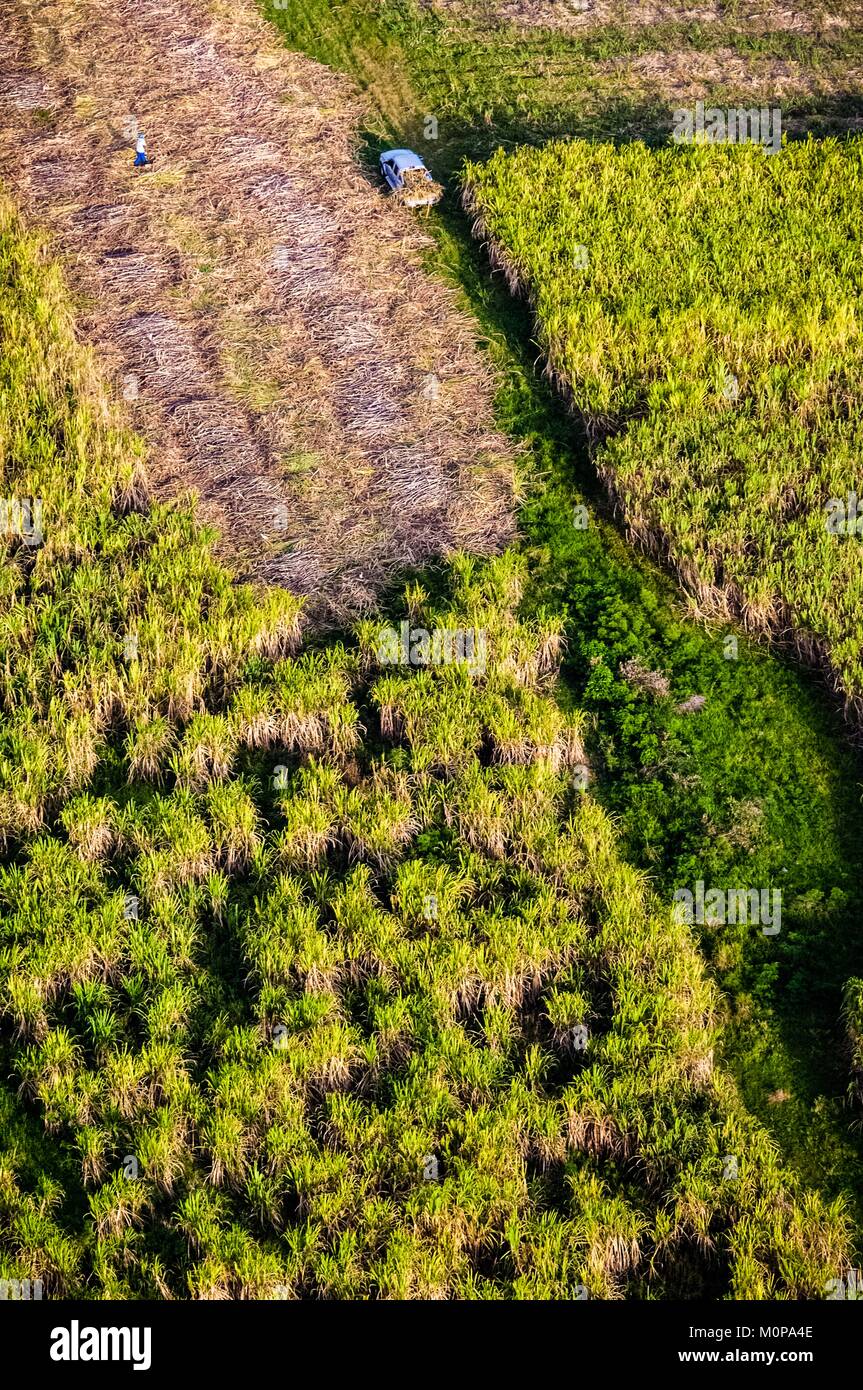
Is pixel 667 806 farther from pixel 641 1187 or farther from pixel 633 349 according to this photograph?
pixel 633 349

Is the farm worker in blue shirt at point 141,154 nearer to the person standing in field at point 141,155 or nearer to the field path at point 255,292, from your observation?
the person standing in field at point 141,155

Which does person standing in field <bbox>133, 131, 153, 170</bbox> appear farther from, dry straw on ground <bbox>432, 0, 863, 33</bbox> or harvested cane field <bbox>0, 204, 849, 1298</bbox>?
harvested cane field <bbox>0, 204, 849, 1298</bbox>

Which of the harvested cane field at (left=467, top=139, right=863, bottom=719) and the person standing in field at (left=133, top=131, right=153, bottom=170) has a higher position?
the person standing in field at (left=133, top=131, right=153, bottom=170)

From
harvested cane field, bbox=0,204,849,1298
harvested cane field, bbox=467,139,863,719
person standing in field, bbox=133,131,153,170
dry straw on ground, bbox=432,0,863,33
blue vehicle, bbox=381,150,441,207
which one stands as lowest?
harvested cane field, bbox=0,204,849,1298

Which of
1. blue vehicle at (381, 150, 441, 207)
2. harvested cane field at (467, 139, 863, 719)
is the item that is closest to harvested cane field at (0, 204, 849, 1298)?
Result: harvested cane field at (467, 139, 863, 719)

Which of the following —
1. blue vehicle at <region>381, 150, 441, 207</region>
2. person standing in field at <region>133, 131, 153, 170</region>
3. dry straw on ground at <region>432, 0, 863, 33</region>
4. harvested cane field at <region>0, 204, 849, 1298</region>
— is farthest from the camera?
dry straw on ground at <region>432, 0, 863, 33</region>


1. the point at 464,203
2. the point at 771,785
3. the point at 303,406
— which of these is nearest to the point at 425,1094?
the point at 771,785
